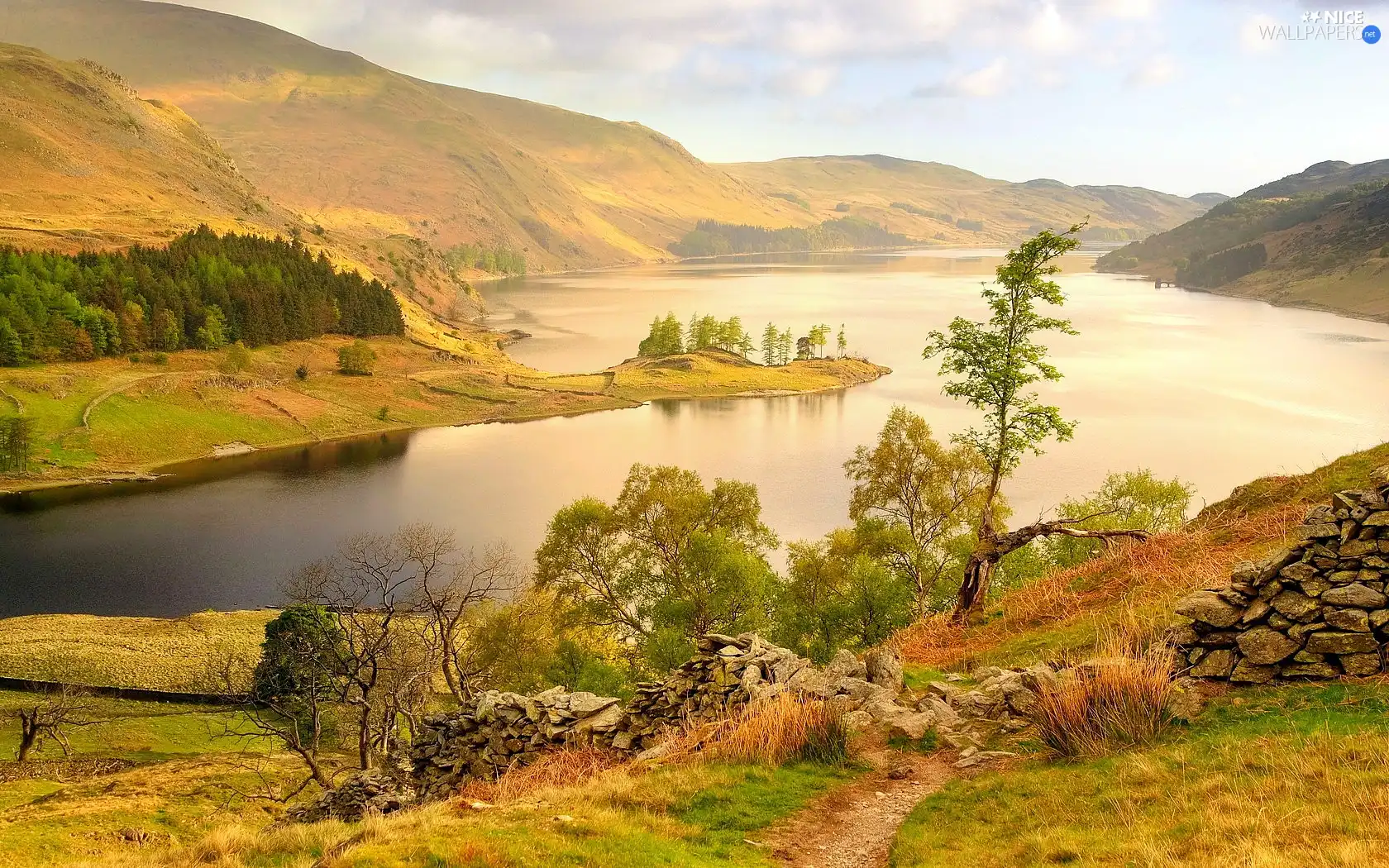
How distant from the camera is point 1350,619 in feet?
32.2

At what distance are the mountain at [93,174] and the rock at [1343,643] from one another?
487 feet

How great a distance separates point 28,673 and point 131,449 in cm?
5029

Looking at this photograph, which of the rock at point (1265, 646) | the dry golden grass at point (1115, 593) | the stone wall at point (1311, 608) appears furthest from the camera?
the dry golden grass at point (1115, 593)

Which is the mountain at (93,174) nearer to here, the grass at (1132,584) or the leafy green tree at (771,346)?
the leafy green tree at (771,346)

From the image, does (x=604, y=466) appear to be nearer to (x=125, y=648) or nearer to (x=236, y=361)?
(x=125, y=648)

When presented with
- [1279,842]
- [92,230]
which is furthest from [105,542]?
[92,230]

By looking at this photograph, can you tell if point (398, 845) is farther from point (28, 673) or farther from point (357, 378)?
point (357, 378)

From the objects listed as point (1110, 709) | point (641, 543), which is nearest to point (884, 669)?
point (1110, 709)

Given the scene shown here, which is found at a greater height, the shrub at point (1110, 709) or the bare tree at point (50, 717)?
the shrub at point (1110, 709)

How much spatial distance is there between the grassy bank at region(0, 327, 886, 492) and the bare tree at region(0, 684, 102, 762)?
46.4 m

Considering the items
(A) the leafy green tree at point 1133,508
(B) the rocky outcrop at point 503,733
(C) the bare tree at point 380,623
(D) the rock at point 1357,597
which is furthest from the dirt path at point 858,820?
(A) the leafy green tree at point 1133,508

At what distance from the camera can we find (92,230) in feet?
416

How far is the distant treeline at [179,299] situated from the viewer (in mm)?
92688

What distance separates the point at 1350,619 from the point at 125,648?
5100cm
